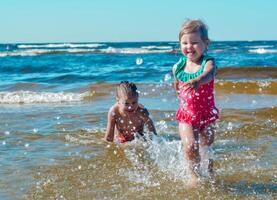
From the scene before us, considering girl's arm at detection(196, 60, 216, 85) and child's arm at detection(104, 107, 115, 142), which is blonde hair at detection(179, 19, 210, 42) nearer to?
girl's arm at detection(196, 60, 216, 85)

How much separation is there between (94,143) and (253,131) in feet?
6.44

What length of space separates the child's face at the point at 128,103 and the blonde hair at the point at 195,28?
6.54 feet

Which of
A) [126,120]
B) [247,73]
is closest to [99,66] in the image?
[247,73]

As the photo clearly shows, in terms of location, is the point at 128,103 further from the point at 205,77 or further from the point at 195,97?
the point at 205,77

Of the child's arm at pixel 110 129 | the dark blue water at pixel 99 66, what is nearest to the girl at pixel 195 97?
the child's arm at pixel 110 129

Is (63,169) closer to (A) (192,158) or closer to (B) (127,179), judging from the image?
(B) (127,179)

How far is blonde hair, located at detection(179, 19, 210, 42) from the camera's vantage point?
399 cm

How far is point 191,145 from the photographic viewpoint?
13.4 ft

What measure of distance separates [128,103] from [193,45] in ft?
6.81

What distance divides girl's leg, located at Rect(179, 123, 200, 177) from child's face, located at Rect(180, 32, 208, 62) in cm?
55

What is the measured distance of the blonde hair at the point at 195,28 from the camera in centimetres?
399

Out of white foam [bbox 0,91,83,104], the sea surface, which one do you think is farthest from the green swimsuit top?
white foam [bbox 0,91,83,104]

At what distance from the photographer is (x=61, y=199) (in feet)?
12.2

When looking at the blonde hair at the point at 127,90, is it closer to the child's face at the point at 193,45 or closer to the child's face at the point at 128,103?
the child's face at the point at 128,103
